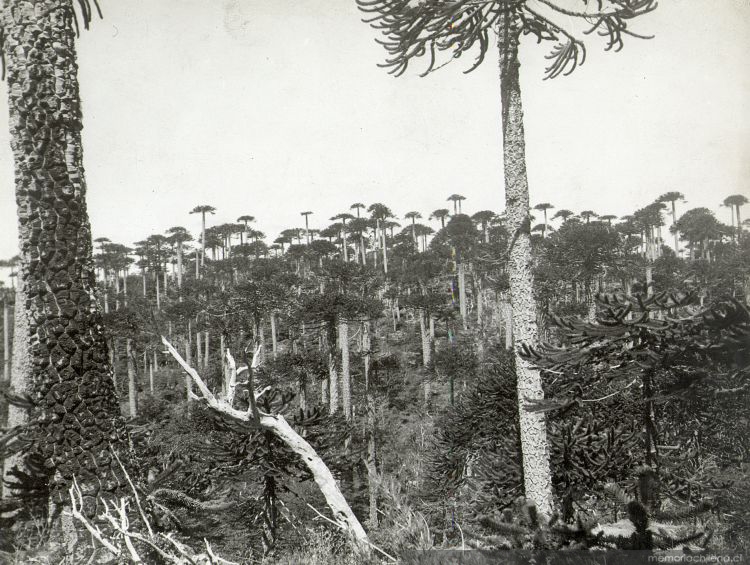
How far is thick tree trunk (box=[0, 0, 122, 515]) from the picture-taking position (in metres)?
4.26

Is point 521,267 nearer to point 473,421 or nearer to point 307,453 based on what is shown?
point 307,453

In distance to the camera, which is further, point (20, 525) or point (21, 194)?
point (20, 525)

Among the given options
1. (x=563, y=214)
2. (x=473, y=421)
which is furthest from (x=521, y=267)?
(x=563, y=214)

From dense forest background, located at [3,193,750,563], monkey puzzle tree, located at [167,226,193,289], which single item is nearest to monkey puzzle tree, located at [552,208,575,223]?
dense forest background, located at [3,193,750,563]

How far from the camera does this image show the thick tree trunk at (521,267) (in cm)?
599

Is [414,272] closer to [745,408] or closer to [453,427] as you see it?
[453,427]

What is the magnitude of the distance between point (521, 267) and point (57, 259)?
211 inches

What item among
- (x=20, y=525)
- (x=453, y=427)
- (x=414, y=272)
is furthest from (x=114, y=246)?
(x=20, y=525)

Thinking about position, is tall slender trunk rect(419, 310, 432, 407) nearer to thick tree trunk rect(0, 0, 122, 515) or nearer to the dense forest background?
the dense forest background

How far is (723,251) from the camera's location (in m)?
→ 27.3

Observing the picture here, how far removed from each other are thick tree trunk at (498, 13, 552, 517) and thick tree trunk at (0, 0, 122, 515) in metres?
4.80

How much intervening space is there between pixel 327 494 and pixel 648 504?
12.0 ft

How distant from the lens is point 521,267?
6.14 m

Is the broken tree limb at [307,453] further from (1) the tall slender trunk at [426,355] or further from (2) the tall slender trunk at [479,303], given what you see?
(2) the tall slender trunk at [479,303]
